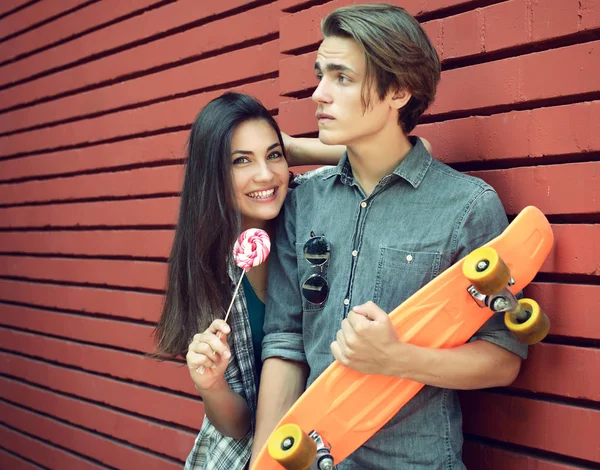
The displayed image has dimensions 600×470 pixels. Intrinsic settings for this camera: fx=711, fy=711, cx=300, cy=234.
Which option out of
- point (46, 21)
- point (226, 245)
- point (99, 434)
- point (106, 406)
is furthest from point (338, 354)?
point (46, 21)

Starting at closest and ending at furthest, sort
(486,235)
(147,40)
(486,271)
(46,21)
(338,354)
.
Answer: (486,271) → (338,354) → (486,235) → (147,40) → (46,21)

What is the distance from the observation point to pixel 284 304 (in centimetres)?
281

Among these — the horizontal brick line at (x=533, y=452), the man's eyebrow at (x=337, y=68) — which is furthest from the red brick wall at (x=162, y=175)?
the man's eyebrow at (x=337, y=68)

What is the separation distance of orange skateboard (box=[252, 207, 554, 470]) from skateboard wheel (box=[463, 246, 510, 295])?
11 cm

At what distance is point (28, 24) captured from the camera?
21.1ft

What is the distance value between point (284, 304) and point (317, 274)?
0.25m

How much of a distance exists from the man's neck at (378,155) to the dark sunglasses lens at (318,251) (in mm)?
248

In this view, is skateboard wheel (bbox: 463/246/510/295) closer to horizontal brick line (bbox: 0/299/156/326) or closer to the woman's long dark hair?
the woman's long dark hair

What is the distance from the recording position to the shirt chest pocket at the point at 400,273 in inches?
94.7

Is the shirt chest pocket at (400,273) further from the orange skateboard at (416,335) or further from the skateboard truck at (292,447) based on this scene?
the skateboard truck at (292,447)

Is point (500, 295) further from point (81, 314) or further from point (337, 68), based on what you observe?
point (81, 314)

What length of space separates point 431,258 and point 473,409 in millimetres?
830

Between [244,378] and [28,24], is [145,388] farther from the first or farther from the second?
[28,24]

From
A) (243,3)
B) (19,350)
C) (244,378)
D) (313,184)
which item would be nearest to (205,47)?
(243,3)
